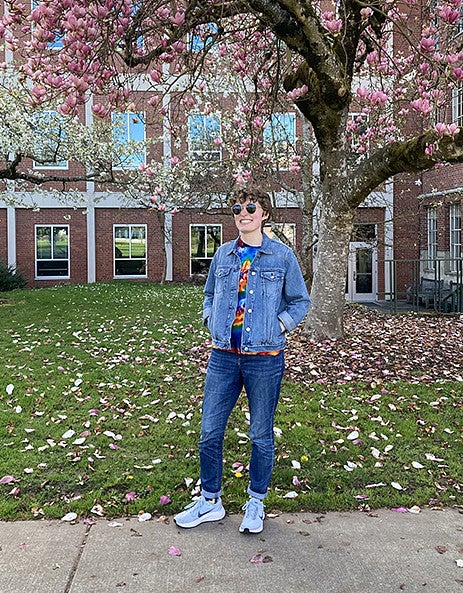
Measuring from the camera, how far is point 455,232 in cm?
1800

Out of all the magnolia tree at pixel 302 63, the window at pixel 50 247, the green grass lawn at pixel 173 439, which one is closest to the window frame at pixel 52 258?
the window at pixel 50 247

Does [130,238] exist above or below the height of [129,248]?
above

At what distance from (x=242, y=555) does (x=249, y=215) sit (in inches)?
72.4

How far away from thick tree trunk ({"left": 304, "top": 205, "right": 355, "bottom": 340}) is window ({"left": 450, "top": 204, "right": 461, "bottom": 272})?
34.7 ft

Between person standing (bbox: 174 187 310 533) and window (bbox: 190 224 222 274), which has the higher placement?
window (bbox: 190 224 222 274)

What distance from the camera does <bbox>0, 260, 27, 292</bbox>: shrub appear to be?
20.1 m

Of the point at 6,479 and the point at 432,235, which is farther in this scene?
the point at 432,235

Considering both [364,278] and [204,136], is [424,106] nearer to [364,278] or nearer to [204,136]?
[204,136]

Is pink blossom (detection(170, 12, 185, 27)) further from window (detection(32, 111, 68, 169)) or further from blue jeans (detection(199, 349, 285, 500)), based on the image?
window (detection(32, 111, 68, 169))

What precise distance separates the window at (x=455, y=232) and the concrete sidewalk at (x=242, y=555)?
50.4 feet

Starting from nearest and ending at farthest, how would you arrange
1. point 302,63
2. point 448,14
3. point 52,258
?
1. point 448,14
2. point 302,63
3. point 52,258

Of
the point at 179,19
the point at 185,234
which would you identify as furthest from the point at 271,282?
the point at 185,234

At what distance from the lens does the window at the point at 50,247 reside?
2239cm

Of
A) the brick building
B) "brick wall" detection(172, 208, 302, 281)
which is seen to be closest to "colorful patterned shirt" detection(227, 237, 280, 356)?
the brick building
